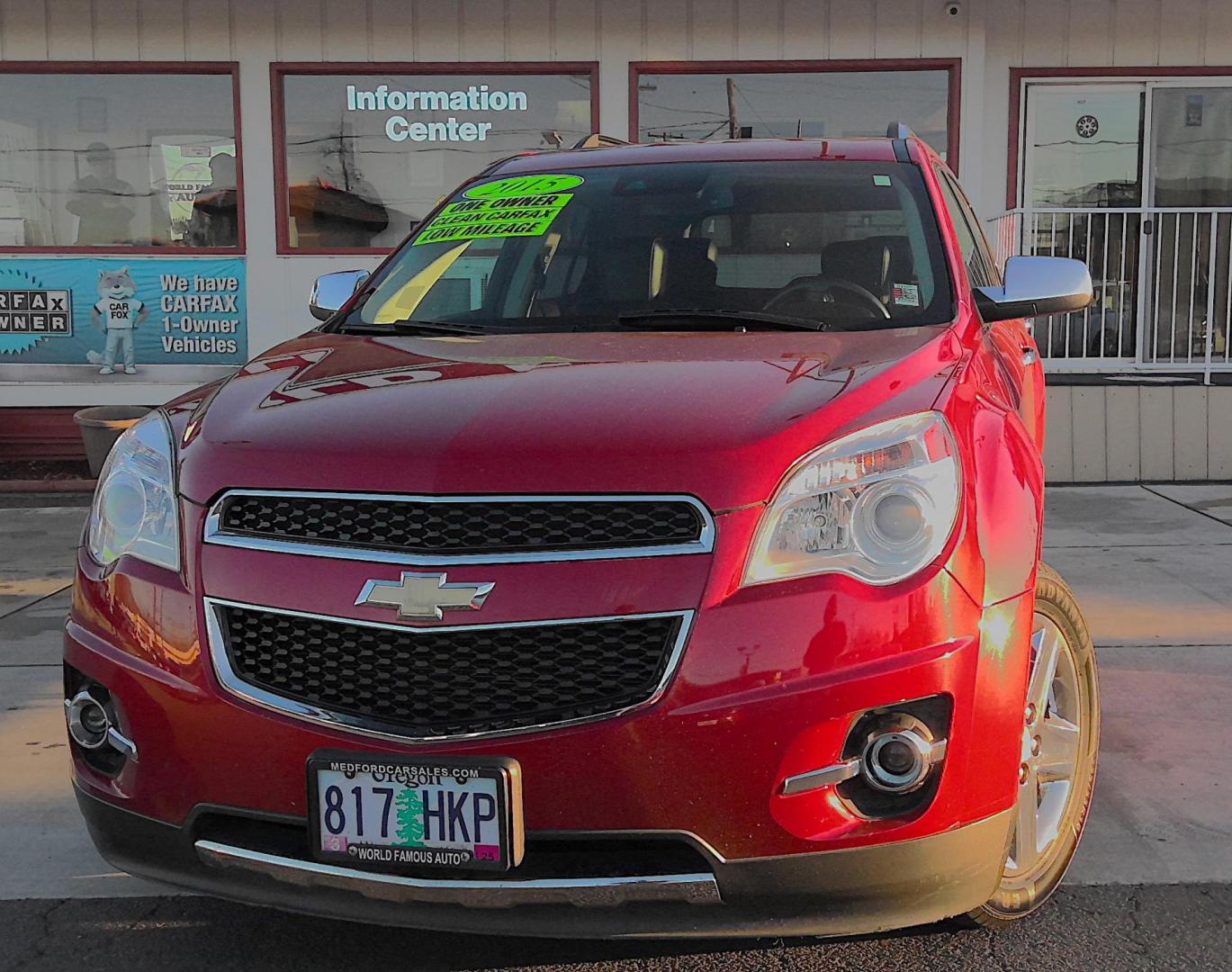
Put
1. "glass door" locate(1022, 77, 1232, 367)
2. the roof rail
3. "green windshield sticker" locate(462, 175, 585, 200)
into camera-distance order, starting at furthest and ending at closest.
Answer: "glass door" locate(1022, 77, 1232, 367)
the roof rail
"green windshield sticker" locate(462, 175, 585, 200)

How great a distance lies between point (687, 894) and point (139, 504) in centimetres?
125

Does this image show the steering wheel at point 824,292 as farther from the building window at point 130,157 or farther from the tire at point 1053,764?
the building window at point 130,157

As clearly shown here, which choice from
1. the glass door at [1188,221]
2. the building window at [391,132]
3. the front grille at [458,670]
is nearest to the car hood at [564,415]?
the front grille at [458,670]

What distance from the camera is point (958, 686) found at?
2.20 m

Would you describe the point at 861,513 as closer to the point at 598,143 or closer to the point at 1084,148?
the point at 598,143

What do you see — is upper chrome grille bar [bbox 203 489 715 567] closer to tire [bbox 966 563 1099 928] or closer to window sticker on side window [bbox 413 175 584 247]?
tire [bbox 966 563 1099 928]

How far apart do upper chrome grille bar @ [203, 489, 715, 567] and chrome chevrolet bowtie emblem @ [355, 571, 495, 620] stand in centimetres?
3

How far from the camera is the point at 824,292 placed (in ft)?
11.0

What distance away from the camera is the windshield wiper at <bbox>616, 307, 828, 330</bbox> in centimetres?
309

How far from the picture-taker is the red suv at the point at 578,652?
2154mm

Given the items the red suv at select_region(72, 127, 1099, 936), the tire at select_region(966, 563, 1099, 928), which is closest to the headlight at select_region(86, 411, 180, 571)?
the red suv at select_region(72, 127, 1099, 936)

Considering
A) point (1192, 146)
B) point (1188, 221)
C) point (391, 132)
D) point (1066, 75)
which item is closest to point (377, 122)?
point (391, 132)

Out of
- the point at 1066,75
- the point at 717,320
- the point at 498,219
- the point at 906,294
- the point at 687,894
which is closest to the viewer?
the point at 687,894

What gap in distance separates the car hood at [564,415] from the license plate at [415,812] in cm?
45
